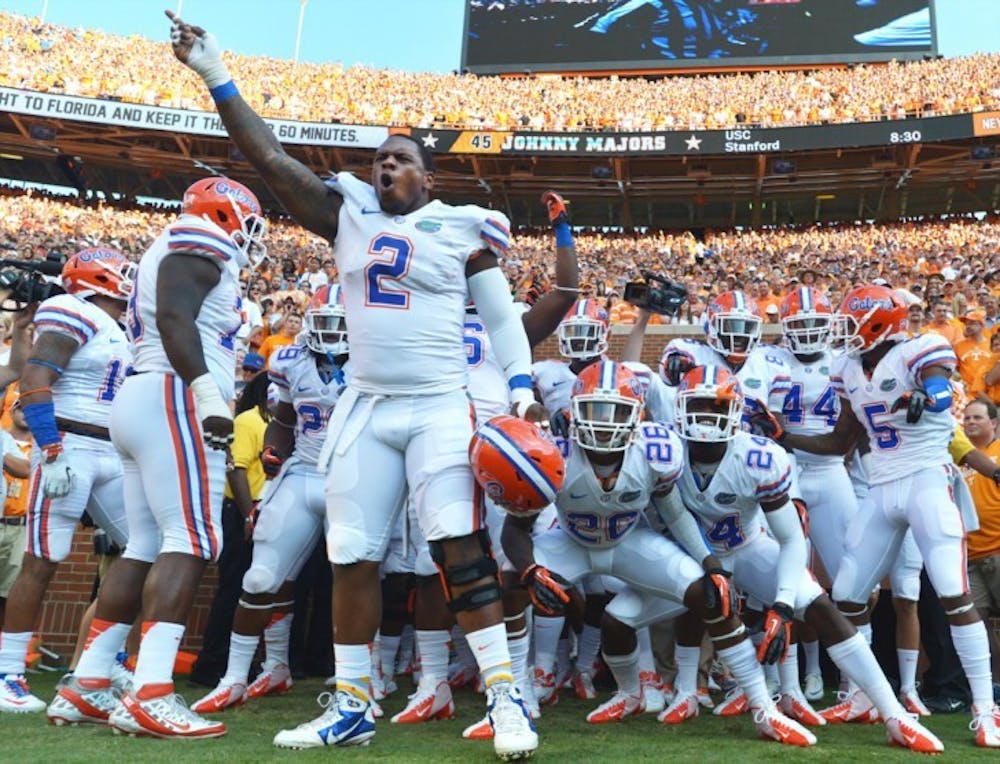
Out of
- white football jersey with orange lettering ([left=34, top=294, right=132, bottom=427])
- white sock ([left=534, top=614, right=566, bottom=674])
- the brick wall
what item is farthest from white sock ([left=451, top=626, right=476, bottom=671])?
white football jersey with orange lettering ([left=34, top=294, right=132, bottom=427])

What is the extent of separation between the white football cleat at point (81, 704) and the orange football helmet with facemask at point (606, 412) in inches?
87.6

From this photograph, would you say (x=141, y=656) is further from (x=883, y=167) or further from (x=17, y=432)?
(x=883, y=167)

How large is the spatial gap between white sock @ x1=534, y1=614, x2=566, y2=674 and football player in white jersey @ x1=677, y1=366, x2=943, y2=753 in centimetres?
74

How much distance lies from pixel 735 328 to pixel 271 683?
3510mm

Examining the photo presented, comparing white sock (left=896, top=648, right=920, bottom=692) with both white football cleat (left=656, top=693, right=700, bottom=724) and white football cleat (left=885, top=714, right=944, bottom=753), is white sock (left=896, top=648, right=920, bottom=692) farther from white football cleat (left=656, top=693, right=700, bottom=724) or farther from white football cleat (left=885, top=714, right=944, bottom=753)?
white football cleat (left=656, top=693, right=700, bottom=724)

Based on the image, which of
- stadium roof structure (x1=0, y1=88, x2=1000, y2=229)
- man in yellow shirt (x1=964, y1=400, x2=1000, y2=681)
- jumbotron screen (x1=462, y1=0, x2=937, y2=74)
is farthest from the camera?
jumbotron screen (x1=462, y1=0, x2=937, y2=74)

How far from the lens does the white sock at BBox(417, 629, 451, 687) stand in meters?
4.53

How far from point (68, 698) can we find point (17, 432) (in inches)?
125

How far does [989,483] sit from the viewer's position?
19.2 feet

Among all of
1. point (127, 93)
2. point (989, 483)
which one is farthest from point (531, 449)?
point (127, 93)

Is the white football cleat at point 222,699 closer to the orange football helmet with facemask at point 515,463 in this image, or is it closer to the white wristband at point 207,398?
the white wristband at point 207,398

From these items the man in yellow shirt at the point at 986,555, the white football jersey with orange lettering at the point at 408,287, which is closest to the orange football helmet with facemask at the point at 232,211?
the white football jersey with orange lettering at the point at 408,287

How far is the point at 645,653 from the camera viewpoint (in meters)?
5.03

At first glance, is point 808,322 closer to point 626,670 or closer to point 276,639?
point 626,670
